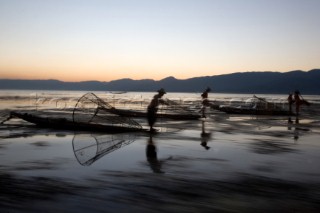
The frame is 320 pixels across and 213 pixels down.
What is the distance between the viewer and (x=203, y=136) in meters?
18.0

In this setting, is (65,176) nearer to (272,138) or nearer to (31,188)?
(31,188)

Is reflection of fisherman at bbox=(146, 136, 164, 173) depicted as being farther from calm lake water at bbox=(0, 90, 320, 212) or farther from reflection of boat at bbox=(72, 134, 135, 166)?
reflection of boat at bbox=(72, 134, 135, 166)

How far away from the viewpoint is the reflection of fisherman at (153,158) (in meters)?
10.1

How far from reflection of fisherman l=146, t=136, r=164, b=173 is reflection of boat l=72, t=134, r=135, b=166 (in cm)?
119

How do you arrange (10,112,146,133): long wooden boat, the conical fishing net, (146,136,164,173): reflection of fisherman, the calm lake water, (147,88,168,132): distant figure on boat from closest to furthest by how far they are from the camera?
the calm lake water < (146,136,164,173): reflection of fisherman < (10,112,146,133): long wooden boat < the conical fishing net < (147,88,168,132): distant figure on boat

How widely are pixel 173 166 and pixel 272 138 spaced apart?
30.1 feet

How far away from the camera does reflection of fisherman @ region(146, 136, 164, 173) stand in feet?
33.0

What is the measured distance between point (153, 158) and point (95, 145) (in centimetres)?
370

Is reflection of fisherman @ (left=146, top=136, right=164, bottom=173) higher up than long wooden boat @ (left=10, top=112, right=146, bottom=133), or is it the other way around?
long wooden boat @ (left=10, top=112, right=146, bottom=133)

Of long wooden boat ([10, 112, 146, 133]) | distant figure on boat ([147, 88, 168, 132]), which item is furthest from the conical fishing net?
distant figure on boat ([147, 88, 168, 132])

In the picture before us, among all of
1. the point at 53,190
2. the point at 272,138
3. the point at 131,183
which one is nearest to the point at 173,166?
the point at 131,183

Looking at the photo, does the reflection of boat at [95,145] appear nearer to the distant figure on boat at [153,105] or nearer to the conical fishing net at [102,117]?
the conical fishing net at [102,117]

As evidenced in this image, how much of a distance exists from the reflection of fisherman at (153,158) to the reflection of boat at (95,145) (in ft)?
3.91

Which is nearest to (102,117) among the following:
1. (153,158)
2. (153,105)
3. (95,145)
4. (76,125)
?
(76,125)
